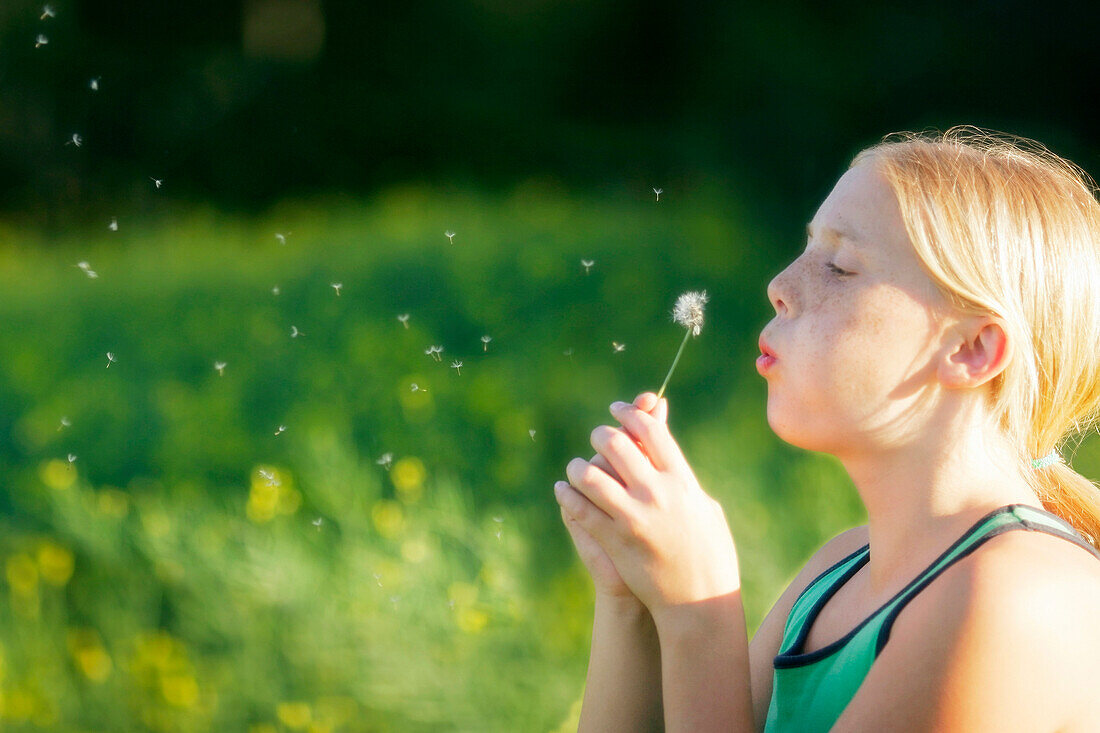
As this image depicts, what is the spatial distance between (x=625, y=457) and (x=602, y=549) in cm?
20

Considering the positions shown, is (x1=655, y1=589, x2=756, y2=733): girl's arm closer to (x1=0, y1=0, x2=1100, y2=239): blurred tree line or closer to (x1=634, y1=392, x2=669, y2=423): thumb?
(x1=634, y1=392, x2=669, y2=423): thumb

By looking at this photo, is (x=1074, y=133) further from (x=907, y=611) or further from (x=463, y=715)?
(x=907, y=611)

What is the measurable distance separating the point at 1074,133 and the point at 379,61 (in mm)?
3594

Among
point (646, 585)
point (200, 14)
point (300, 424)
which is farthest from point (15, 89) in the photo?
point (646, 585)

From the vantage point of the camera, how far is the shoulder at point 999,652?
33.0 inches

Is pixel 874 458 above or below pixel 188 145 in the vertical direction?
above

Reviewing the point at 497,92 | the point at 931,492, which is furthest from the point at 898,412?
the point at 497,92

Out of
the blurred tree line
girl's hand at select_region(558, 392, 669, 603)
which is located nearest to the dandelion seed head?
girl's hand at select_region(558, 392, 669, 603)

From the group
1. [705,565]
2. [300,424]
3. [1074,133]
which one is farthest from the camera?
[1074,133]

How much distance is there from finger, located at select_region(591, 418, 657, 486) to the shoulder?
312mm

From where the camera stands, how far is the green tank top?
0.97 metres

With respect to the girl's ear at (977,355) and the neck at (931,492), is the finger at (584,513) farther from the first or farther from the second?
the girl's ear at (977,355)

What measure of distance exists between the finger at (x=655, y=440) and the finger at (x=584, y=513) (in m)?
0.09

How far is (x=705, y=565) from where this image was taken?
3.52 ft
